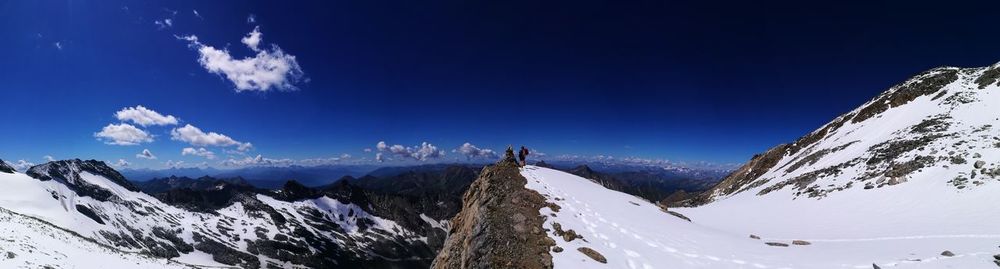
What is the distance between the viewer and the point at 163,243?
536ft

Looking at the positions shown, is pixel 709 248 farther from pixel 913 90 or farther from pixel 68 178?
pixel 68 178

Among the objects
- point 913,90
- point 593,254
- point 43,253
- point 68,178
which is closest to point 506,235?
point 593,254

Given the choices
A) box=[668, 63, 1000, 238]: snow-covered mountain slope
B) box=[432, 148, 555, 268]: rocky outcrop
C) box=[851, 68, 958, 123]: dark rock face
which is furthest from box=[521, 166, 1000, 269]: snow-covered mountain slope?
box=[851, 68, 958, 123]: dark rock face

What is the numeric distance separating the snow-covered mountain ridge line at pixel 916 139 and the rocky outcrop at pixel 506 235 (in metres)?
22.8

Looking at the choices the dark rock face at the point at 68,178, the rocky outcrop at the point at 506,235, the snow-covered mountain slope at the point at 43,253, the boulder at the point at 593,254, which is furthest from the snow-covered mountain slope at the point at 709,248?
the dark rock face at the point at 68,178

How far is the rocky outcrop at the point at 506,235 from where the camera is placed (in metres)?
13.3

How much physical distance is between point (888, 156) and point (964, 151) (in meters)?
7.23

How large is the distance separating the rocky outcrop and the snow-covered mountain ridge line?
22.8 metres

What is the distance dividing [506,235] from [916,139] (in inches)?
1477

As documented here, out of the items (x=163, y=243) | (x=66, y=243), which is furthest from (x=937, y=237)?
(x=163, y=243)

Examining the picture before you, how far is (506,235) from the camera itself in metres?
15.6

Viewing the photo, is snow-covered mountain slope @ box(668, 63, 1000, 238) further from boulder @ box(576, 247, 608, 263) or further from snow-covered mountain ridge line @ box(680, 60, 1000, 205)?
boulder @ box(576, 247, 608, 263)

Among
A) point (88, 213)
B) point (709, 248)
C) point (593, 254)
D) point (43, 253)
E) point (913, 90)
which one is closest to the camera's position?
point (593, 254)

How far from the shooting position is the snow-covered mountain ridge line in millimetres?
25641
